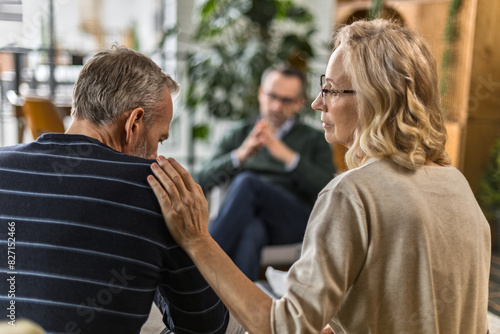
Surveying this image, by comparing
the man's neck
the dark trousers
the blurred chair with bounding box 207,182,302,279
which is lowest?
the blurred chair with bounding box 207,182,302,279

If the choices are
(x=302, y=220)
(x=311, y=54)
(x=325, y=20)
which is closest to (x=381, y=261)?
(x=302, y=220)

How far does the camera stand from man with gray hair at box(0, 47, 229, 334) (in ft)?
3.37

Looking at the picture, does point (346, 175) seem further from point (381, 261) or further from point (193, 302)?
point (193, 302)

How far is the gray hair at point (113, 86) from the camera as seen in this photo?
45.5 inches

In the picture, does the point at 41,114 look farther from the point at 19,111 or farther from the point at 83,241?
the point at 83,241

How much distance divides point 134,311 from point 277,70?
7.42ft

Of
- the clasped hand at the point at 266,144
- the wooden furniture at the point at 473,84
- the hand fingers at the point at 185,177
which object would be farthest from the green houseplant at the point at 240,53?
the hand fingers at the point at 185,177

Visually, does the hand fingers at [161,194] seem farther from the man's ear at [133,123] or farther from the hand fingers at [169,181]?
the man's ear at [133,123]

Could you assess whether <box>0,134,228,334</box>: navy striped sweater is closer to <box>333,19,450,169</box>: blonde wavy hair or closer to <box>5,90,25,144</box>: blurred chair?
<box>333,19,450,169</box>: blonde wavy hair

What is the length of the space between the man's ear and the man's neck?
25mm

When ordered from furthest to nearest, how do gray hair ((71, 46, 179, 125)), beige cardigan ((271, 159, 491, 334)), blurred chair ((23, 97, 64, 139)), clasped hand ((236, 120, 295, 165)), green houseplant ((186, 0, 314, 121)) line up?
green houseplant ((186, 0, 314, 121)) < clasped hand ((236, 120, 295, 165)) < blurred chair ((23, 97, 64, 139)) < gray hair ((71, 46, 179, 125)) < beige cardigan ((271, 159, 491, 334))

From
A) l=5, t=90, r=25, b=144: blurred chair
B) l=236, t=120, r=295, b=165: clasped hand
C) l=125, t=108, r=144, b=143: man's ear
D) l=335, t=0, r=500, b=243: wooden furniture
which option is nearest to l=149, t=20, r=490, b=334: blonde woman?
l=125, t=108, r=144, b=143: man's ear

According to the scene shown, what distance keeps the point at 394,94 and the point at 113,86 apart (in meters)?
0.55

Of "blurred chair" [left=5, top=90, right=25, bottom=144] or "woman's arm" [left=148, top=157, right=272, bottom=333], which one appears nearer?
"woman's arm" [left=148, top=157, right=272, bottom=333]
